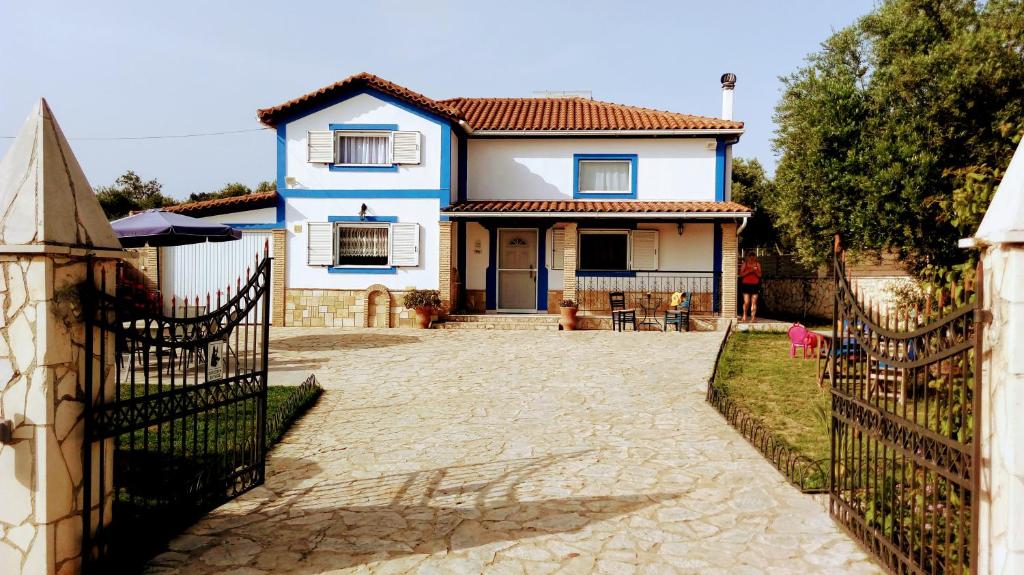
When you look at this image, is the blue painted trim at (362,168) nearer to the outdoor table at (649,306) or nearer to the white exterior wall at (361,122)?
the white exterior wall at (361,122)

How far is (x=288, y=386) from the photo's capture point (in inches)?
340

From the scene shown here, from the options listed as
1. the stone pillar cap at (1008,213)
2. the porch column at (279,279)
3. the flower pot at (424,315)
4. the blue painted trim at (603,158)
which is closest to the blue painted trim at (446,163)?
the flower pot at (424,315)

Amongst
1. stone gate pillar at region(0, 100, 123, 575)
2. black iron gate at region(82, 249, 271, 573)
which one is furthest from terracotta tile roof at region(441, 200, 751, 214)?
stone gate pillar at region(0, 100, 123, 575)

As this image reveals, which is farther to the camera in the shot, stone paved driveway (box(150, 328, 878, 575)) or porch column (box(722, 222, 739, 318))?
porch column (box(722, 222, 739, 318))

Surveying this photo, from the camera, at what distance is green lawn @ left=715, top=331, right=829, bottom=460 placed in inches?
263

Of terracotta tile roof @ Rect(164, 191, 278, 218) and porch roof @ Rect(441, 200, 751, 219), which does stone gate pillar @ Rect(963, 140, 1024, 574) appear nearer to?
porch roof @ Rect(441, 200, 751, 219)

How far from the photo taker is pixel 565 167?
61.8 feet

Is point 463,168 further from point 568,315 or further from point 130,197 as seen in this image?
point 130,197

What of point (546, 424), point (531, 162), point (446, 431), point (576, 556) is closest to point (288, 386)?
point (446, 431)

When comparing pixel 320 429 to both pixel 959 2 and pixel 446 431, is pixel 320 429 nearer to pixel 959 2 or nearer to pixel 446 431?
pixel 446 431

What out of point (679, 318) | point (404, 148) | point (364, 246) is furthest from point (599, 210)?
point (364, 246)

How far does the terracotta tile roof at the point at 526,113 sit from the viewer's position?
17.3 metres

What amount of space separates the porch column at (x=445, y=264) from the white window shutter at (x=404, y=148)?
188 cm

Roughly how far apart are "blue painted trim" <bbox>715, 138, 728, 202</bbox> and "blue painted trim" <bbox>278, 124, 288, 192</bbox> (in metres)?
11.6
